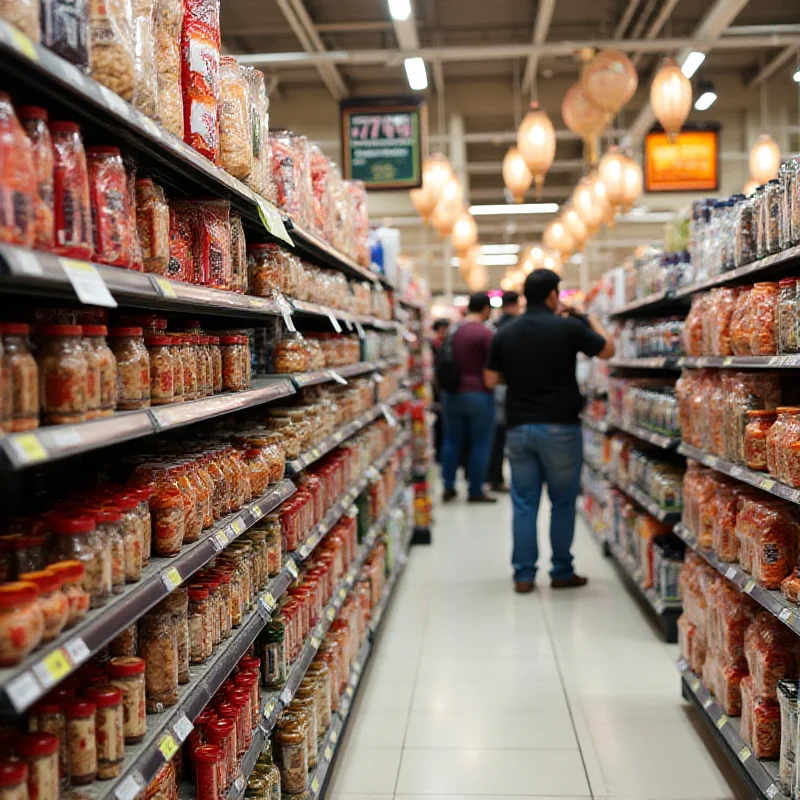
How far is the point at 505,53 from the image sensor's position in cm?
930

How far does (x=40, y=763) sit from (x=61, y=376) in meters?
0.64

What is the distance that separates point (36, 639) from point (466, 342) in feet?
26.2

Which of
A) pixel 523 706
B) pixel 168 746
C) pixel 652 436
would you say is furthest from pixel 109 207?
pixel 652 436

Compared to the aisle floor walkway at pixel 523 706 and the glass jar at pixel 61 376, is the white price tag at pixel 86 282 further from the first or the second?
the aisle floor walkway at pixel 523 706

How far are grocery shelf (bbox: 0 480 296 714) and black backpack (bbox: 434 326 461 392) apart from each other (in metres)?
6.77

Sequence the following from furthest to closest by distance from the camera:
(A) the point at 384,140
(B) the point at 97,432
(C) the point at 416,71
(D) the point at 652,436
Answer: (A) the point at 384,140 < (C) the point at 416,71 < (D) the point at 652,436 < (B) the point at 97,432

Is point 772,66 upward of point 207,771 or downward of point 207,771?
upward

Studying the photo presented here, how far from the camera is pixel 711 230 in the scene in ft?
13.1

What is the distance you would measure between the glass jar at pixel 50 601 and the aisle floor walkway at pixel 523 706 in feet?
7.07

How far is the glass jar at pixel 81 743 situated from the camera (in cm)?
167

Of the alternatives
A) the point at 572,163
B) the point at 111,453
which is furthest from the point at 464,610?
the point at 572,163

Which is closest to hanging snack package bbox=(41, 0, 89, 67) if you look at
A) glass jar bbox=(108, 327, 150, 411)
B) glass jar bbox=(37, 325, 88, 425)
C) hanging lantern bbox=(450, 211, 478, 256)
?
glass jar bbox=(37, 325, 88, 425)

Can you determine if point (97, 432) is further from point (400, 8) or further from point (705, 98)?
point (705, 98)

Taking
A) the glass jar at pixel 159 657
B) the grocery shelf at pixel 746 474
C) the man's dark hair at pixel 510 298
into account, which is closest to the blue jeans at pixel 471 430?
the man's dark hair at pixel 510 298
